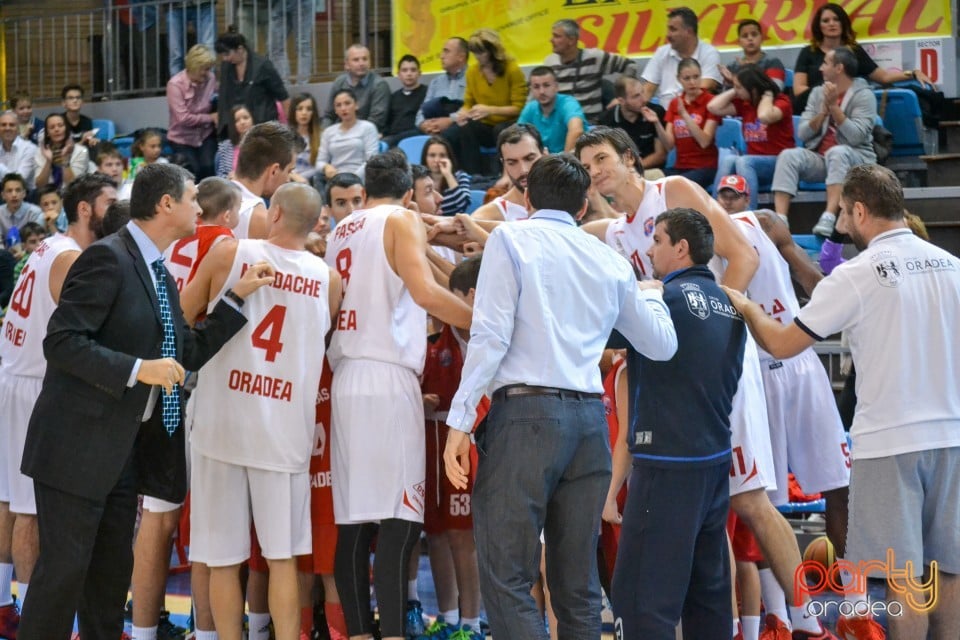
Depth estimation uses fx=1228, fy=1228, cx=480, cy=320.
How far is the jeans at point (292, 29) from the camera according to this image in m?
15.5

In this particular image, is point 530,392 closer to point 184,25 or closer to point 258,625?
point 258,625

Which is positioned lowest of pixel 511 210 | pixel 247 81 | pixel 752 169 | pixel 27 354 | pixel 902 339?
pixel 27 354

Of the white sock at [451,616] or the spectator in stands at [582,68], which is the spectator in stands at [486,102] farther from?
the white sock at [451,616]

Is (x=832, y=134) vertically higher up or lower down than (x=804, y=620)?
higher up

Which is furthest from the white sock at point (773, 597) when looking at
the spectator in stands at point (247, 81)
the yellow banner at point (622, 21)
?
the spectator in stands at point (247, 81)

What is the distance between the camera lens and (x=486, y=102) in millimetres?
11836

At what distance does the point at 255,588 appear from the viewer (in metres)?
6.10

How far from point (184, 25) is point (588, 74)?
698 cm

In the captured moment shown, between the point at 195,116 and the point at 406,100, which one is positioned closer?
the point at 406,100

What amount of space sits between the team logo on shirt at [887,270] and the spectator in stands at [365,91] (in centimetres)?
836

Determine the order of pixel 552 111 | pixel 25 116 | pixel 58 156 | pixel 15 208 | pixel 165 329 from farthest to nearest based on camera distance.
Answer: pixel 25 116 < pixel 58 156 < pixel 15 208 < pixel 552 111 < pixel 165 329

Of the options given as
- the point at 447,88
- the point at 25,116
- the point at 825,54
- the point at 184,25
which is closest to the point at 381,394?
the point at 825,54

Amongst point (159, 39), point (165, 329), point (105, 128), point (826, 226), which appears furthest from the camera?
point (159, 39)

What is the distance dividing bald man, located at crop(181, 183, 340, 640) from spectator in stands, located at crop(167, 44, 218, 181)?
867cm
